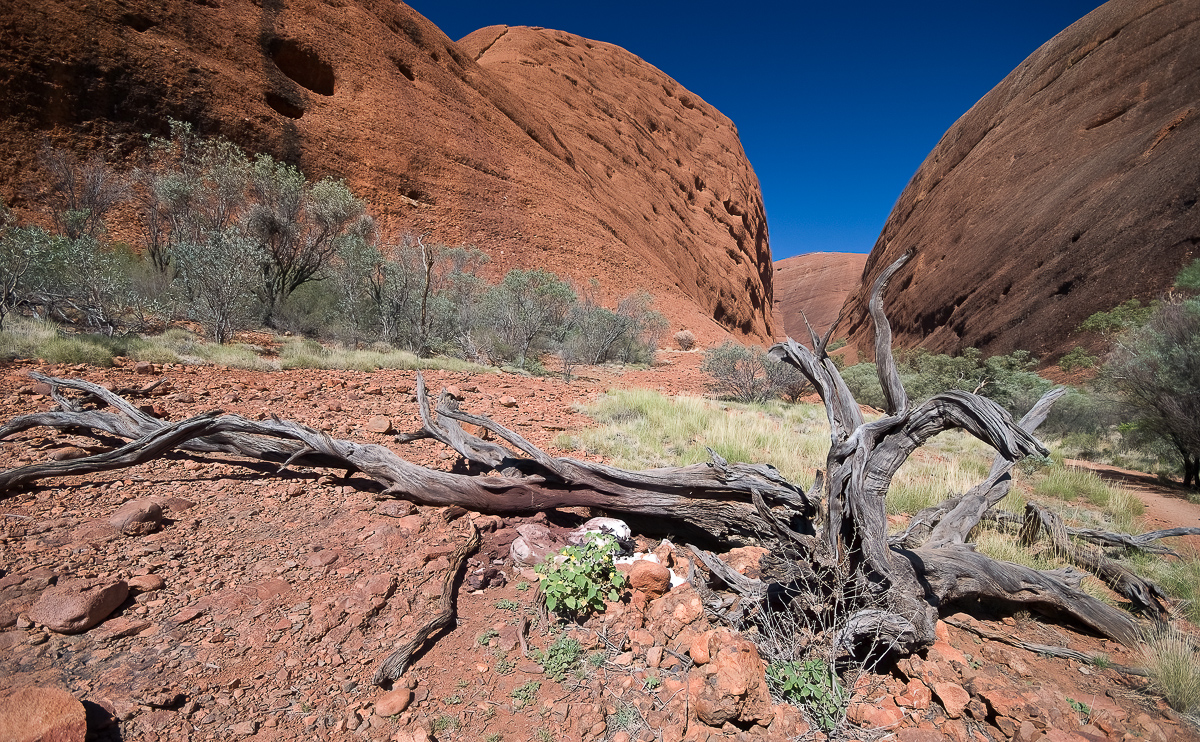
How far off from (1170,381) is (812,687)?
319 inches

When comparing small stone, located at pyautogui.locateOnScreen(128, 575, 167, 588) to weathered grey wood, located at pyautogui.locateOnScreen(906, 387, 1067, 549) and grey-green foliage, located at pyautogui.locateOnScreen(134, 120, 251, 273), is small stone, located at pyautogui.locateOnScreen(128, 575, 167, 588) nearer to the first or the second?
weathered grey wood, located at pyautogui.locateOnScreen(906, 387, 1067, 549)

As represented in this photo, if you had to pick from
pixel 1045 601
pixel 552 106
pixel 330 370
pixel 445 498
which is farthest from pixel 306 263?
pixel 552 106

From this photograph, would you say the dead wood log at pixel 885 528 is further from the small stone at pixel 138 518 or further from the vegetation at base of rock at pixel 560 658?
the small stone at pixel 138 518

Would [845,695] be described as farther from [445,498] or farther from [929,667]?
[445,498]

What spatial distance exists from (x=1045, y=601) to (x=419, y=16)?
3599cm

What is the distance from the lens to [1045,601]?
8.49ft

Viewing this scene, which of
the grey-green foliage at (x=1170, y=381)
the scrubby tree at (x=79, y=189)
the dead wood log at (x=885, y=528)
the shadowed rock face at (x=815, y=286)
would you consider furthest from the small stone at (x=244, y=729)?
the shadowed rock face at (x=815, y=286)

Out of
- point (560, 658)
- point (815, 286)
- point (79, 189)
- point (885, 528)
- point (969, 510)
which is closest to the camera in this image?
point (560, 658)

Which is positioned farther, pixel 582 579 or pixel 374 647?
pixel 582 579

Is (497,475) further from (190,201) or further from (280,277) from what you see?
(190,201)

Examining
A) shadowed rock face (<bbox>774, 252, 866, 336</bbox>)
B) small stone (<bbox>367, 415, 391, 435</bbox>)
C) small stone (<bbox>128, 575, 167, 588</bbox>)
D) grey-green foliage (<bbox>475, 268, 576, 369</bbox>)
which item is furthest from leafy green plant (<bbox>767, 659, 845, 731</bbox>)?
shadowed rock face (<bbox>774, 252, 866, 336</bbox>)

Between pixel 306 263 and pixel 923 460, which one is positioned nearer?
pixel 923 460

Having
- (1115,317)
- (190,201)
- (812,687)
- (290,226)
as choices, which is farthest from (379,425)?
(1115,317)

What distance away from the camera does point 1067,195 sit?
A: 69.4 feet
